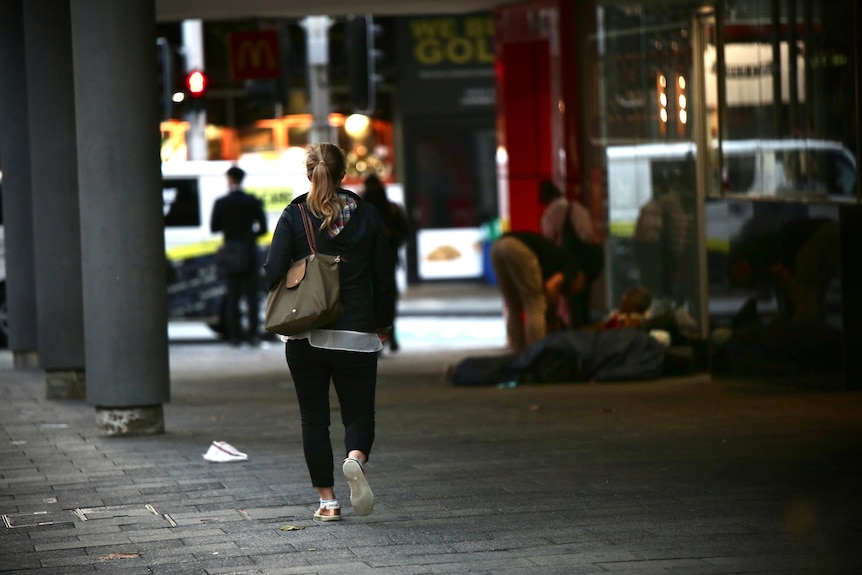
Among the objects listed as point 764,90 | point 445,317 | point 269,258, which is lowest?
point 445,317

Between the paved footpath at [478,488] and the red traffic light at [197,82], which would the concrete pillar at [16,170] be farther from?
the red traffic light at [197,82]

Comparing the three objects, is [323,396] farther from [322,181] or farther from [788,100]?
[788,100]

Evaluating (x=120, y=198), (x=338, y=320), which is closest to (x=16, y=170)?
(x=120, y=198)

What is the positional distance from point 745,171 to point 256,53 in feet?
31.1

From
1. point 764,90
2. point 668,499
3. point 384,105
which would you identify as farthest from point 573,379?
point 384,105

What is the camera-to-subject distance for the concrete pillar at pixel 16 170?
14641mm

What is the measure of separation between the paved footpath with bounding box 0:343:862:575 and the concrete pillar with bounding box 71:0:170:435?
1.68 ft

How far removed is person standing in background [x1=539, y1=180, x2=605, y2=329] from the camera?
15.4m

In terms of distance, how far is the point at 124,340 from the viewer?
9766mm

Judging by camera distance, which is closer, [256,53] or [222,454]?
[222,454]

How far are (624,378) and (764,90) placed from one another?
2.52 meters

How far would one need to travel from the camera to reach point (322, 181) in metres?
6.84

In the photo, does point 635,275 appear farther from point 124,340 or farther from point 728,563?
point 728,563

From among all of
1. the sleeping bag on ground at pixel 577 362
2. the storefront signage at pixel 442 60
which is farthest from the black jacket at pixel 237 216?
the storefront signage at pixel 442 60
